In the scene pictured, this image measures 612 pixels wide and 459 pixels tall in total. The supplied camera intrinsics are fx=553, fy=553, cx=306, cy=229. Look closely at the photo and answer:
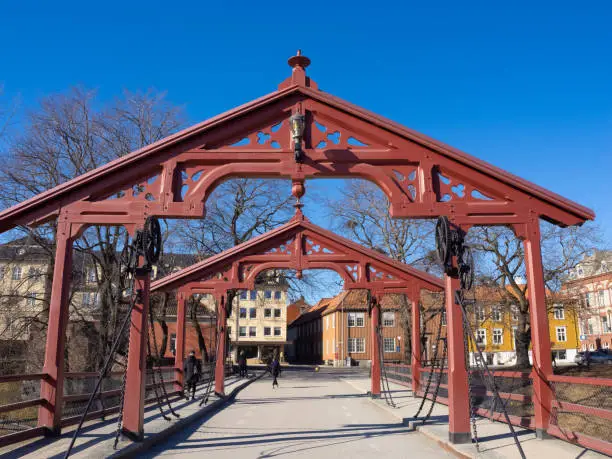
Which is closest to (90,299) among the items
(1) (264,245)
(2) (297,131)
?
(1) (264,245)

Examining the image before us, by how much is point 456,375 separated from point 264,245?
1065 centimetres

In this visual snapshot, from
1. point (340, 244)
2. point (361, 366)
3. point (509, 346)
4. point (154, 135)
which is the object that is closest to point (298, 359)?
point (361, 366)

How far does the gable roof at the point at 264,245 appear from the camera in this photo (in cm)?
1786

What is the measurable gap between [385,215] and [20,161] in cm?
2049

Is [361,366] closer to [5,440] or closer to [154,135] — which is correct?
[154,135]

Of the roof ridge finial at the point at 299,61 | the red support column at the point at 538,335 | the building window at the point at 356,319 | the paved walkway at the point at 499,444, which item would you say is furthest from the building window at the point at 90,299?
the building window at the point at 356,319

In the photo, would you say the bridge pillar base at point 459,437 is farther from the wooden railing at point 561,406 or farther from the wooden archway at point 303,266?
the wooden archway at point 303,266

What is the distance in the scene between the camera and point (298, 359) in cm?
8944

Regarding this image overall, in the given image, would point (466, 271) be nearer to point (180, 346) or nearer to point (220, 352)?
point (180, 346)

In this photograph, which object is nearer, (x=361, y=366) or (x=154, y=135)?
(x=154, y=135)

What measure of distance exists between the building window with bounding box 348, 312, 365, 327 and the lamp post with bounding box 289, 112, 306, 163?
55.4m

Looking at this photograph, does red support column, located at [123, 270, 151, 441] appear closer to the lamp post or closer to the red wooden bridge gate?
the red wooden bridge gate

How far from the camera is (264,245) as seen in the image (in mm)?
18688

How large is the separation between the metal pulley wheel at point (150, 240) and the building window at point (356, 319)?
2181 inches
